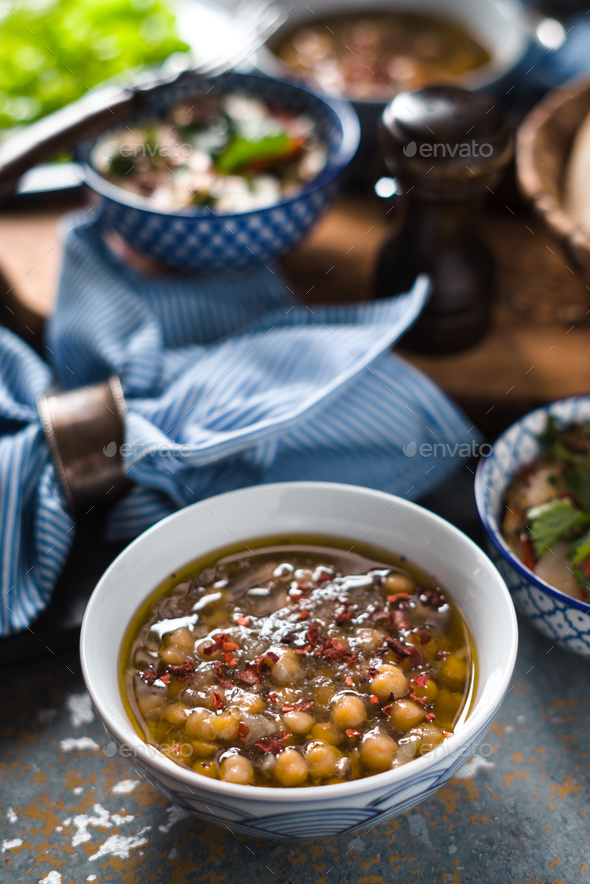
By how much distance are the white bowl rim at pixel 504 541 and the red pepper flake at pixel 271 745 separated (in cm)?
49

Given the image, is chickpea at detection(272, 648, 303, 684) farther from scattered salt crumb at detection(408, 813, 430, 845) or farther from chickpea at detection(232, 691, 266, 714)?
scattered salt crumb at detection(408, 813, 430, 845)

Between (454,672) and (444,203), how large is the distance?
40.6 inches

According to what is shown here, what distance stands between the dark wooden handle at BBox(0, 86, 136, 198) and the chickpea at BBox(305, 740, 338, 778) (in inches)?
52.7

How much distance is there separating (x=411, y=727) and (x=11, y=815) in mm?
660

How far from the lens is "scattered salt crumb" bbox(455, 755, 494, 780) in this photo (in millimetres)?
1317

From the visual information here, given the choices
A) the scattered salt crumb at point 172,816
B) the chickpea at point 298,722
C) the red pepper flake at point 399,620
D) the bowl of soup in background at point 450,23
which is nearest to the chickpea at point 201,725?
the chickpea at point 298,722

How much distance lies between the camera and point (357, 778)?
1.06 meters

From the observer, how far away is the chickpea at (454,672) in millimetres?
1189

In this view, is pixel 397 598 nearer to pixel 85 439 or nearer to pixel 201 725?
pixel 201 725

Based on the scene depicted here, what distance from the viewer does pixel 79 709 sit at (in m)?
1.43

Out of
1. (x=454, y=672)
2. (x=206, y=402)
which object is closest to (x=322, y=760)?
(x=454, y=672)

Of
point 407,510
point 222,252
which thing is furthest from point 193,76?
point 407,510

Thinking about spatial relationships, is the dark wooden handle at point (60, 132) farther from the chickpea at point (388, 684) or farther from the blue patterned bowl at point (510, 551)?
the chickpea at point (388, 684)

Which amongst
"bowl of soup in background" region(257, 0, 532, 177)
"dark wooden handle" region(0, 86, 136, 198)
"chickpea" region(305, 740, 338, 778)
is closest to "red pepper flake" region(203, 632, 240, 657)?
"chickpea" region(305, 740, 338, 778)
